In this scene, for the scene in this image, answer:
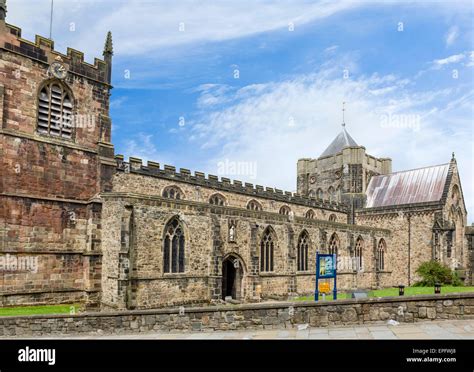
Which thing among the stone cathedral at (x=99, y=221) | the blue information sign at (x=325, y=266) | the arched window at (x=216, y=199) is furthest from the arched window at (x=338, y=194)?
the blue information sign at (x=325, y=266)

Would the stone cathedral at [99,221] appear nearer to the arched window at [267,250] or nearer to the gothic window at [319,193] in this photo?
the arched window at [267,250]

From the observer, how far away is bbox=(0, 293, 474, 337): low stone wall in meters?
9.49

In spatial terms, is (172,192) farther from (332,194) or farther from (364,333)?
(332,194)

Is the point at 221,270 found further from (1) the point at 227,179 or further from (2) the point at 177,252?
(1) the point at 227,179

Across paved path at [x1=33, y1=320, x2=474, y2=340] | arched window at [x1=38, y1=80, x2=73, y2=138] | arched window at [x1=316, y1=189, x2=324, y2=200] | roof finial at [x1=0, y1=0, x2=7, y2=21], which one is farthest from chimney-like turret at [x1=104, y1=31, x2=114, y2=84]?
Answer: arched window at [x1=316, y1=189, x2=324, y2=200]

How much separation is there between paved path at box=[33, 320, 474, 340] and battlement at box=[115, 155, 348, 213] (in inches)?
574

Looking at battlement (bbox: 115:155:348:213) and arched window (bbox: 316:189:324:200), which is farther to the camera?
arched window (bbox: 316:189:324:200)

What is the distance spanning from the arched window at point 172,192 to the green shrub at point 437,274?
19608 mm

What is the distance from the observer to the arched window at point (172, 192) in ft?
84.3

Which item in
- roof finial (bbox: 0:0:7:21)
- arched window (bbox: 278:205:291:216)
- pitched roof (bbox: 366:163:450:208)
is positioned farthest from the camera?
pitched roof (bbox: 366:163:450:208)

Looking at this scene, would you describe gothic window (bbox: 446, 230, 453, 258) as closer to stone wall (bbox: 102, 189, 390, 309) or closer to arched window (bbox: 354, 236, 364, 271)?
arched window (bbox: 354, 236, 364, 271)

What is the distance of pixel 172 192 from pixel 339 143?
27.9 meters
